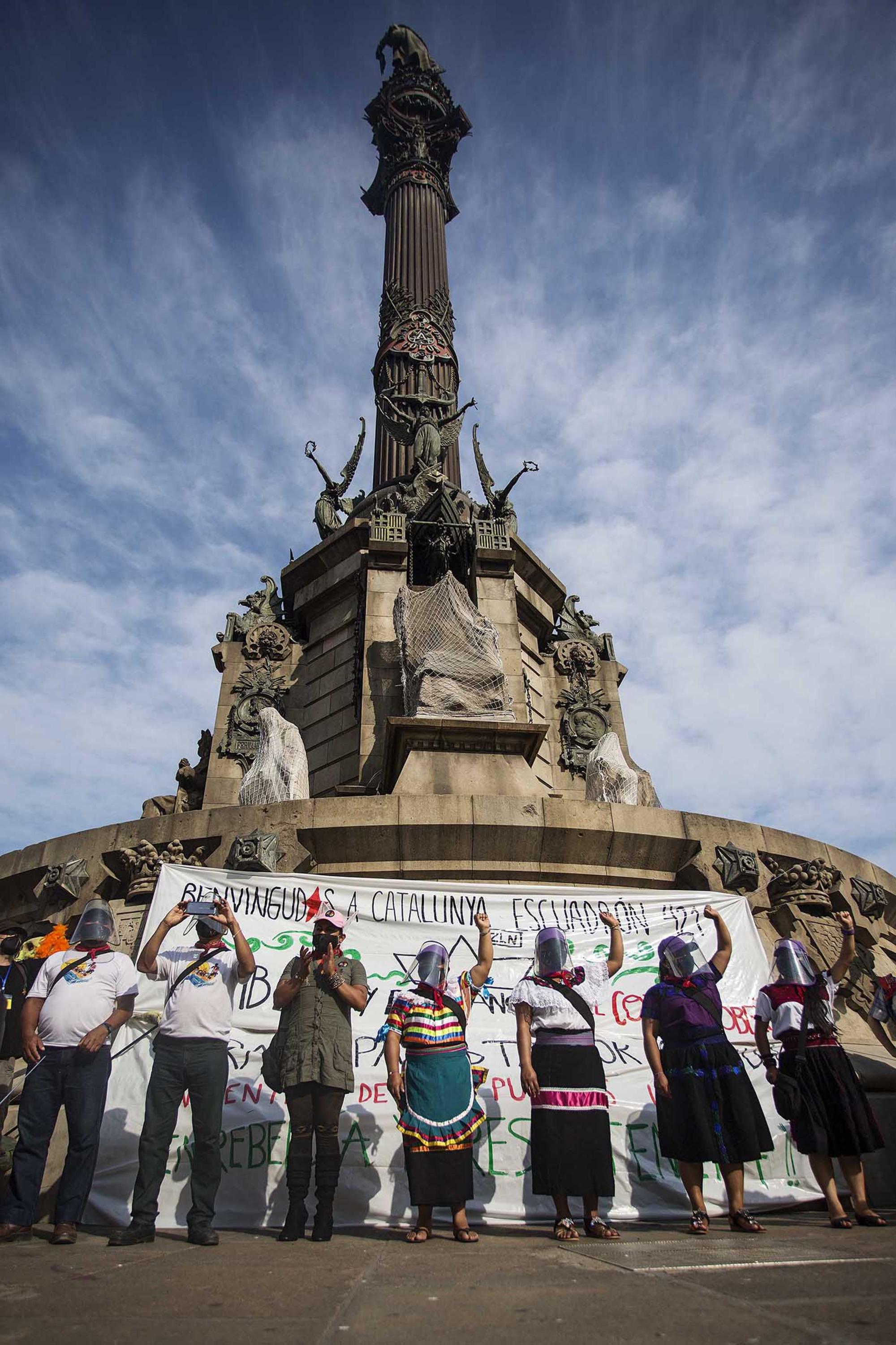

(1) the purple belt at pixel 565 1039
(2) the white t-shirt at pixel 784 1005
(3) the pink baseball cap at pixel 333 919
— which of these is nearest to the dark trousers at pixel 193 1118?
(3) the pink baseball cap at pixel 333 919

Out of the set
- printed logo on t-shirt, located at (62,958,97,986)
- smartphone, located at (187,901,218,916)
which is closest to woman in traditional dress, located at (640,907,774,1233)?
smartphone, located at (187,901,218,916)

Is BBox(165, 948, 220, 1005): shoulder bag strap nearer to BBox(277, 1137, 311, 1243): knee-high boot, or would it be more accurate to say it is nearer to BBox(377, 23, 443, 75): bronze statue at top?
BBox(277, 1137, 311, 1243): knee-high boot

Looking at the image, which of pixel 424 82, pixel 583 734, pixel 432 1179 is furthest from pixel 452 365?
pixel 432 1179

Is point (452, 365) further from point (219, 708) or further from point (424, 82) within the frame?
point (424, 82)

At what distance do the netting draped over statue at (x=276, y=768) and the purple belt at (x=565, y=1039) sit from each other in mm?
6874

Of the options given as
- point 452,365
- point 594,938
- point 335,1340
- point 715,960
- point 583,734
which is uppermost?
point 452,365

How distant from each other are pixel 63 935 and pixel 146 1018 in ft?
2.93

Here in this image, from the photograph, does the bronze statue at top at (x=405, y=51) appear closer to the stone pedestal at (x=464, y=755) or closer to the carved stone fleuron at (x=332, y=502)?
the carved stone fleuron at (x=332, y=502)

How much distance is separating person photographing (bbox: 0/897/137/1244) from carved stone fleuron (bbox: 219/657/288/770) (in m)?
10.2

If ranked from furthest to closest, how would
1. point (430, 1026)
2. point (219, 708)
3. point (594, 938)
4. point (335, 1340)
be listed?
point (219, 708), point (594, 938), point (430, 1026), point (335, 1340)

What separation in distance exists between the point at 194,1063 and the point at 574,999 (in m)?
2.20

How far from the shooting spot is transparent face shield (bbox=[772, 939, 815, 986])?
523cm

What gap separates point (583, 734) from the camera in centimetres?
1647

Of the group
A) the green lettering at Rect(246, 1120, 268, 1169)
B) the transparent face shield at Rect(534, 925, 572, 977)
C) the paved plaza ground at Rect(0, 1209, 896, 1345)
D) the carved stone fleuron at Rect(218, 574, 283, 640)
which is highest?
the carved stone fleuron at Rect(218, 574, 283, 640)
